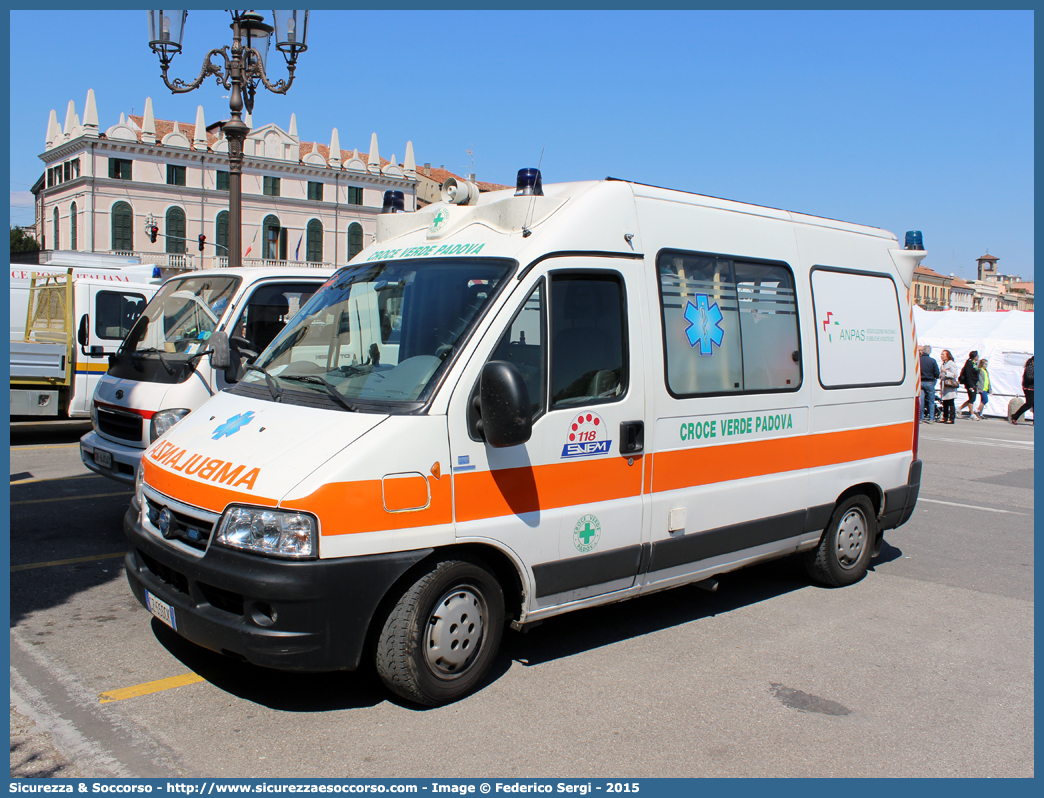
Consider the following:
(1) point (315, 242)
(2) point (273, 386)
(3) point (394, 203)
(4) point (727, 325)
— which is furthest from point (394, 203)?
(1) point (315, 242)

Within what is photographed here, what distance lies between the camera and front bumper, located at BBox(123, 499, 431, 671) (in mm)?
3623

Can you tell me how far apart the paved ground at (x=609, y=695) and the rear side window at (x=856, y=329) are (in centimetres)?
159

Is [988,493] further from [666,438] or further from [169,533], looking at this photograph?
[169,533]

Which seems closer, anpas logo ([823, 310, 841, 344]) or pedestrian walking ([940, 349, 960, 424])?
anpas logo ([823, 310, 841, 344])

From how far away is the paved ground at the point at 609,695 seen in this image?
3645mm

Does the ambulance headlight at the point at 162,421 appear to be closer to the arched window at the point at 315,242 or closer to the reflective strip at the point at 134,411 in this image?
the reflective strip at the point at 134,411

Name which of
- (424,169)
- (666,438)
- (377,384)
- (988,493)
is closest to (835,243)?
(666,438)

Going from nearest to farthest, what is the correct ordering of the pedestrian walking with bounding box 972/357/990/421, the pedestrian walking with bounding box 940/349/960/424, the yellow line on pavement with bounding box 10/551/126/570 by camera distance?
the yellow line on pavement with bounding box 10/551/126/570 < the pedestrian walking with bounding box 940/349/960/424 < the pedestrian walking with bounding box 972/357/990/421

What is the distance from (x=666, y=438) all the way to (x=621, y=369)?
1.66ft

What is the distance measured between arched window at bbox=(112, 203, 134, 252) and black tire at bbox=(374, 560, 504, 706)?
76182mm

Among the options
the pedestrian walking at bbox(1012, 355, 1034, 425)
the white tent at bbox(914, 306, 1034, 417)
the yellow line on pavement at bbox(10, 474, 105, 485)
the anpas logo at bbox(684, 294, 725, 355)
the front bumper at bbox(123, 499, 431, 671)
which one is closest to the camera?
the front bumper at bbox(123, 499, 431, 671)

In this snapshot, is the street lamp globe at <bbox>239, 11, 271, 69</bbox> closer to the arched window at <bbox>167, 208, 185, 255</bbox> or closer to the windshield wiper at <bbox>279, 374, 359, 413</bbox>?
the windshield wiper at <bbox>279, 374, 359, 413</bbox>

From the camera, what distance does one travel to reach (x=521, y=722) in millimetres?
3969

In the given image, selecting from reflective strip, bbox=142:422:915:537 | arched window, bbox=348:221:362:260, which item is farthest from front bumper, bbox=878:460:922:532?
arched window, bbox=348:221:362:260
